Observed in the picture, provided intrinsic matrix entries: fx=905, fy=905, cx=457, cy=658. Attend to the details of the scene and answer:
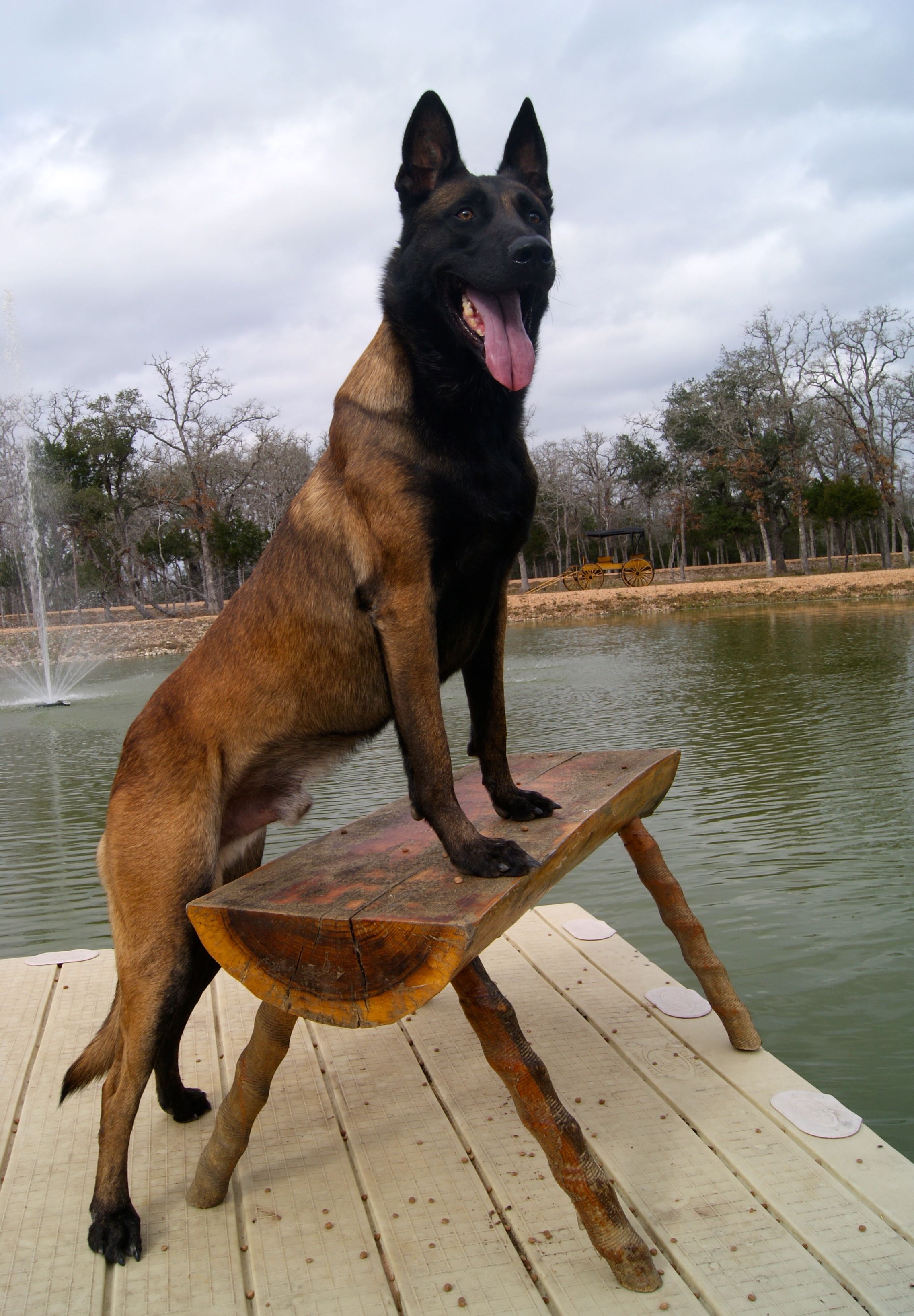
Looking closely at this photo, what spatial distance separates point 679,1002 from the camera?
297 centimetres

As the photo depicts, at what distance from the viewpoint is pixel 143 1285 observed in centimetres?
184

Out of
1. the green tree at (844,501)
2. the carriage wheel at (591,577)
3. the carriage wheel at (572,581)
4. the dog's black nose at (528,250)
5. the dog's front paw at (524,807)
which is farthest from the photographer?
the green tree at (844,501)

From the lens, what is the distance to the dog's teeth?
6.84ft

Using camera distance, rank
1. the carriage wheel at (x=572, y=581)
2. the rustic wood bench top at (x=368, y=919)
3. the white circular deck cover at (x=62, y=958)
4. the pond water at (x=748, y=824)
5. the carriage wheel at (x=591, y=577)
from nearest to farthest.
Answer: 1. the rustic wood bench top at (x=368, y=919)
2. the pond water at (x=748, y=824)
3. the white circular deck cover at (x=62, y=958)
4. the carriage wheel at (x=591, y=577)
5. the carriage wheel at (x=572, y=581)

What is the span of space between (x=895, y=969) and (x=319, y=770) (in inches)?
103

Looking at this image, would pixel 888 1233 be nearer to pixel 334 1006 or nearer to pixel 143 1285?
pixel 334 1006

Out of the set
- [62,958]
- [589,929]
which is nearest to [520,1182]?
[589,929]

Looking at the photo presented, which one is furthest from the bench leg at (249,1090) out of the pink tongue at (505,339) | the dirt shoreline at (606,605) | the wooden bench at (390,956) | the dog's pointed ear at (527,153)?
the dirt shoreline at (606,605)

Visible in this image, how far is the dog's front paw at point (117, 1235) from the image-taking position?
76.0 inches

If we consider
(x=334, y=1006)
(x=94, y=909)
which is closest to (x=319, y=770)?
(x=334, y=1006)

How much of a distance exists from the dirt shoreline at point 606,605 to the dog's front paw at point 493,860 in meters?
23.7

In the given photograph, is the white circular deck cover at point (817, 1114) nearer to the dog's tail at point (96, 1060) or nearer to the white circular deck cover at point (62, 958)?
the dog's tail at point (96, 1060)

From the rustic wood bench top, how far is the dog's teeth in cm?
119

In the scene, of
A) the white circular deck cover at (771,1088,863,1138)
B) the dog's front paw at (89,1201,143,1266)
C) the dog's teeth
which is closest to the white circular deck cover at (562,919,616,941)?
the white circular deck cover at (771,1088,863,1138)
